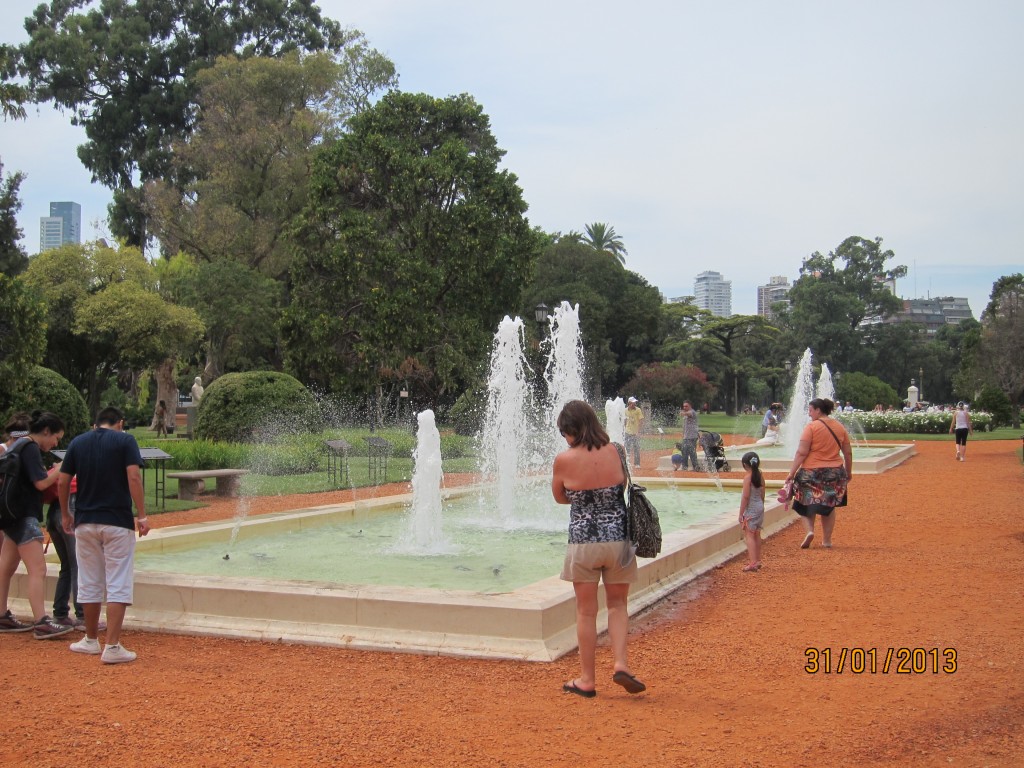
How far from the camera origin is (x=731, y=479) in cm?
1745

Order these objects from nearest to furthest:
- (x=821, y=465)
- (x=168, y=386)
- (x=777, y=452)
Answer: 1. (x=821, y=465)
2. (x=777, y=452)
3. (x=168, y=386)

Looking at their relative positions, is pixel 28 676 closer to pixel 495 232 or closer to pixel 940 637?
pixel 940 637

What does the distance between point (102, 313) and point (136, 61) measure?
21037 millimetres

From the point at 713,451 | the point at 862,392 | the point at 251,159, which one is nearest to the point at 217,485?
the point at 713,451

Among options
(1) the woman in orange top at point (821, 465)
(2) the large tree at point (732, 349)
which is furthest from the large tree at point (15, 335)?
(2) the large tree at point (732, 349)

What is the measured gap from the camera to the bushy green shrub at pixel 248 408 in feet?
65.5

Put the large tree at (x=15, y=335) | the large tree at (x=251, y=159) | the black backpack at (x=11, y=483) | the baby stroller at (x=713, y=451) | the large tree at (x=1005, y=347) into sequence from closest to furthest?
1. the black backpack at (x=11, y=483)
2. the large tree at (x=15, y=335)
3. the baby stroller at (x=713, y=451)
4. the large tree at (x=1005, y=347)
5. the large tree at (x=251, y=159)

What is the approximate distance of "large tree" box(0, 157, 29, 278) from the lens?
99.9 ft

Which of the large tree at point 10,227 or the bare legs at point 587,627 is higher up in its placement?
the large tree at point 10,227

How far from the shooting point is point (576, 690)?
4922 mm

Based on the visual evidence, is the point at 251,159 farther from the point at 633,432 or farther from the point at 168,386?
the point at 633,432

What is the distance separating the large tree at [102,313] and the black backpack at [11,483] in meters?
24.2

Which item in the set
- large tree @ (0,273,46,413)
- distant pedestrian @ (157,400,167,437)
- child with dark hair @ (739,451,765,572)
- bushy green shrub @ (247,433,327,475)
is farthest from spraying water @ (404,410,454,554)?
distant pedestrian @ (157,400,167,437)
